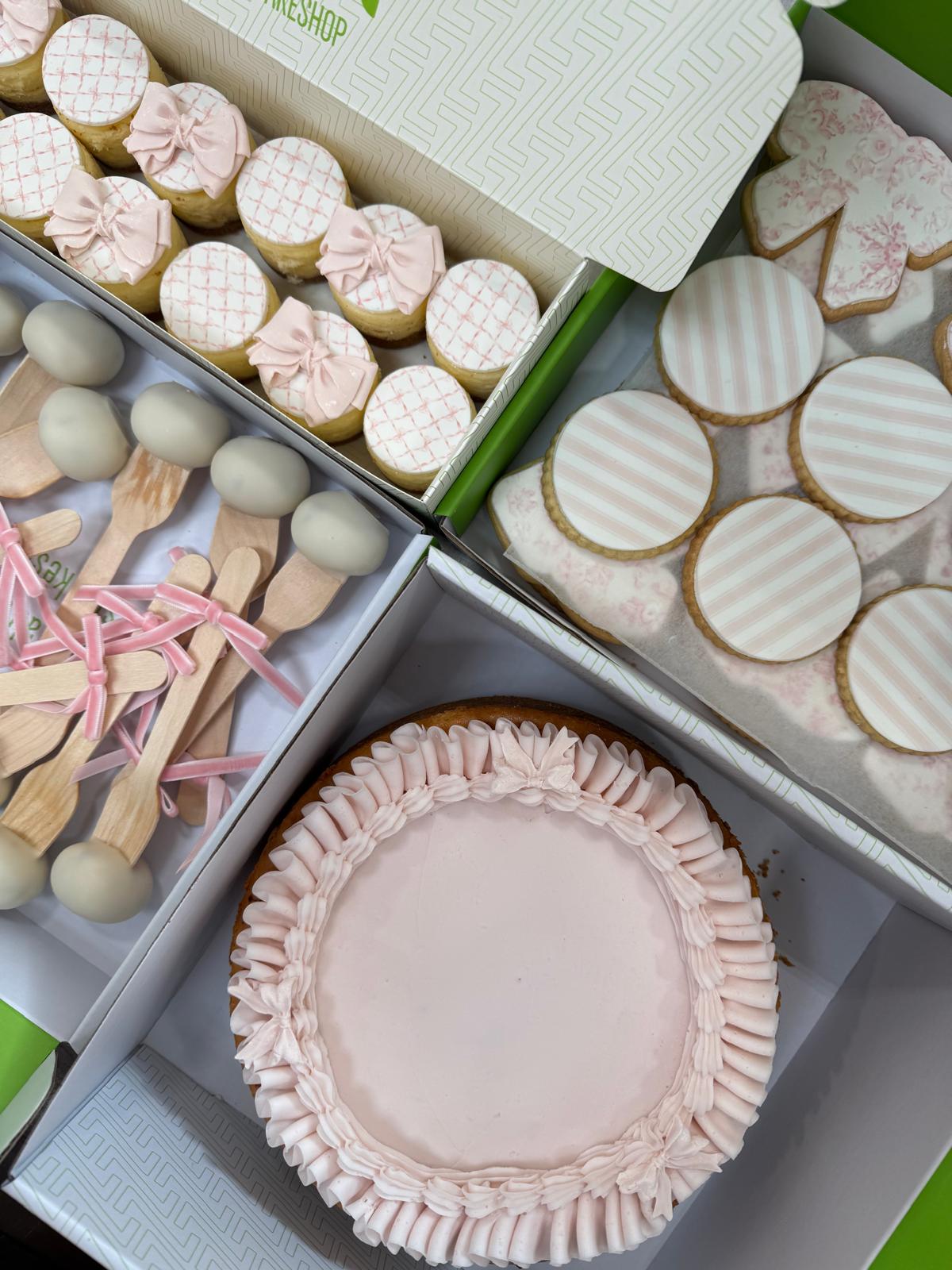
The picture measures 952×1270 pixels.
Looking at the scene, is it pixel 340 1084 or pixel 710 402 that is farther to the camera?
pixel 710 402

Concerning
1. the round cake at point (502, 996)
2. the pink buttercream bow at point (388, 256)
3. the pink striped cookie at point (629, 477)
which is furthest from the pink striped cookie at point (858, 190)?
the round cake at point (502, 996)

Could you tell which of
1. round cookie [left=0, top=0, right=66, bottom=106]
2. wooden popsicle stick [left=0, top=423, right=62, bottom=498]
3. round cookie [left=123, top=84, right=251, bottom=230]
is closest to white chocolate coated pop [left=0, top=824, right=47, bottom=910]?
wooden popsicle stick [left=0, top=423, right=62, bottom=498]

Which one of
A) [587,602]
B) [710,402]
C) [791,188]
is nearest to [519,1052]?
[587,602]

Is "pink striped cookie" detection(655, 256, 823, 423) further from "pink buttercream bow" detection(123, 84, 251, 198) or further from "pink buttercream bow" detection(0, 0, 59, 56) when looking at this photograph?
"pink buttercream bow" detection(0, 0, 59, 56)

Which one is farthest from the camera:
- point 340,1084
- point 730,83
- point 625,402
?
point 625,402

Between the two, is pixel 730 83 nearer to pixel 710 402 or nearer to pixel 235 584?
pixel 710 402

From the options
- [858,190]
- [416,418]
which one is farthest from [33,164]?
[858,190]
